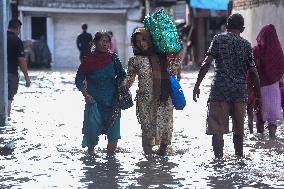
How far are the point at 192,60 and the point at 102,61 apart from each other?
2852 cm

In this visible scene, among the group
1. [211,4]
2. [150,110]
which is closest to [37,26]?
[211,4]

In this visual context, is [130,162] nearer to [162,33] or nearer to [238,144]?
[238,144]

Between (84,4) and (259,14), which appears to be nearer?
(259,14)

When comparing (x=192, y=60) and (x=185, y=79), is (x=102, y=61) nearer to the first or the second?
(x=185, y=79)

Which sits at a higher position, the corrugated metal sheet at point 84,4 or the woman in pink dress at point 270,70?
the corrugated metal sheet at point 84,4

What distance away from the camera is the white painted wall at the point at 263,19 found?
19.1 m

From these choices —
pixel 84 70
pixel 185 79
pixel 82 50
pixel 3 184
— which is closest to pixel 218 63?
pixel 84 70

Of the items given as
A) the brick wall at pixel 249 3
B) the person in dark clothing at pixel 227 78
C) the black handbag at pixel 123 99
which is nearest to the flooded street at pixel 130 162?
the person in dark clothing at pixel 227 78

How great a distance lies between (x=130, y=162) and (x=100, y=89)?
115cm

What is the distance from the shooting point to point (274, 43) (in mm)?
11391

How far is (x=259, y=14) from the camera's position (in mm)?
21594

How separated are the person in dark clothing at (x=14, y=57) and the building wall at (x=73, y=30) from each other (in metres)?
30.7

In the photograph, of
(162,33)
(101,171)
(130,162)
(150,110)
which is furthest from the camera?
(150,110)

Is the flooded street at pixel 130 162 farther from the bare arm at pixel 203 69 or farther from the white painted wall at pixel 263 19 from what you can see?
the white painted wall at pixel 263 19
